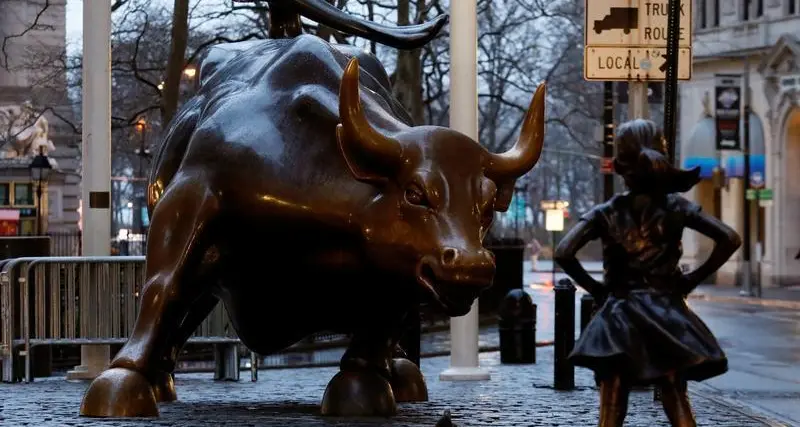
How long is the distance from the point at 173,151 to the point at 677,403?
390 cm

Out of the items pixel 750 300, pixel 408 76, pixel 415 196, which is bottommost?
pixel 750 300

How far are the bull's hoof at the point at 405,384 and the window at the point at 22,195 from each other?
39.7 m

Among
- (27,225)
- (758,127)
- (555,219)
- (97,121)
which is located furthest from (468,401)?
(555,219)

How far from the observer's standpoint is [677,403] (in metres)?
8.11

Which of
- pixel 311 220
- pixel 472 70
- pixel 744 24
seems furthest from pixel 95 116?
pixel 744 24

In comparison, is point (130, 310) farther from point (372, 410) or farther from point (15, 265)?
point (372, 410)

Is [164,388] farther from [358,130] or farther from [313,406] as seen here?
[358,130]

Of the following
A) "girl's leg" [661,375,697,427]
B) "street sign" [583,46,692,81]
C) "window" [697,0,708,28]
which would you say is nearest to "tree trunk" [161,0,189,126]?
"street sign" [583,46,692,81]

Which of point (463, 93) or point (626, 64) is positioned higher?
point (626, 64)

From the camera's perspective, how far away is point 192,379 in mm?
14969

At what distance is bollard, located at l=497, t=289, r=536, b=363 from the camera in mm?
19188

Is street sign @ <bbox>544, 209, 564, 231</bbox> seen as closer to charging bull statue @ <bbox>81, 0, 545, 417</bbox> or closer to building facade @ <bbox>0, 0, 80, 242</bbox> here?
building facade @ <bbox>0, 0, 80, 242</bbox>

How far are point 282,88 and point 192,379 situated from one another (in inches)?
223

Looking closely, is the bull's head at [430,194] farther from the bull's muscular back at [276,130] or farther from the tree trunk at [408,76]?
the tree trunk at [408,76]
